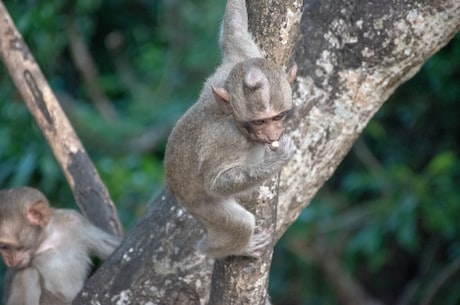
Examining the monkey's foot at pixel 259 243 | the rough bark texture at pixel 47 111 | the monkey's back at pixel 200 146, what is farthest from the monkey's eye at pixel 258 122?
the rough bark texture at pixel 47 111

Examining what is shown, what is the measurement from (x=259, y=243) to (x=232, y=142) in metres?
0.53

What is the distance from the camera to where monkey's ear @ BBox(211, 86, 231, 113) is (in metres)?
4.87

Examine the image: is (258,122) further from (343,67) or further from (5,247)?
(5,247)

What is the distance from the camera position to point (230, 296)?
483cm

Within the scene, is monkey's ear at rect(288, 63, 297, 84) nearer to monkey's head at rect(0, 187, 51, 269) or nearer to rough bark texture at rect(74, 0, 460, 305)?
rough bark texture at rect(74, 0, 460, 305)

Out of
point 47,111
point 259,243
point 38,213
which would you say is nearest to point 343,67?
point 259,243

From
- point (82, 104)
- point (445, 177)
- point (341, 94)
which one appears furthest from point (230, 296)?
point (82, 104)

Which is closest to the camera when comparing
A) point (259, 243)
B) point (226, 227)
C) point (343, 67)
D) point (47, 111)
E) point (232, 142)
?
point (259, 243)

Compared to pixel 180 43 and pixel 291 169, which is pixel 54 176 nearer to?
pixel 180 43

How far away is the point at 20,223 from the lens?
670cm

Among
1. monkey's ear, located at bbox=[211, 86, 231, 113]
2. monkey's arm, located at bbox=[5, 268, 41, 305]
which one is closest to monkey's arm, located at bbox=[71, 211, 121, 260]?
monkey's arm, located at bbox=[5, 268, 41, 305]

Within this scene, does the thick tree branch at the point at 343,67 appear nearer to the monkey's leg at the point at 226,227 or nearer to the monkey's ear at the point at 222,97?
the monkey's leg at the point at 226,227

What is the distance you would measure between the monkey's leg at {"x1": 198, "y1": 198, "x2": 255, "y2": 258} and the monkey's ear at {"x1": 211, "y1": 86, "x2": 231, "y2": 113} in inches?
23.1

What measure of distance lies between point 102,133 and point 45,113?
11.8 feet
